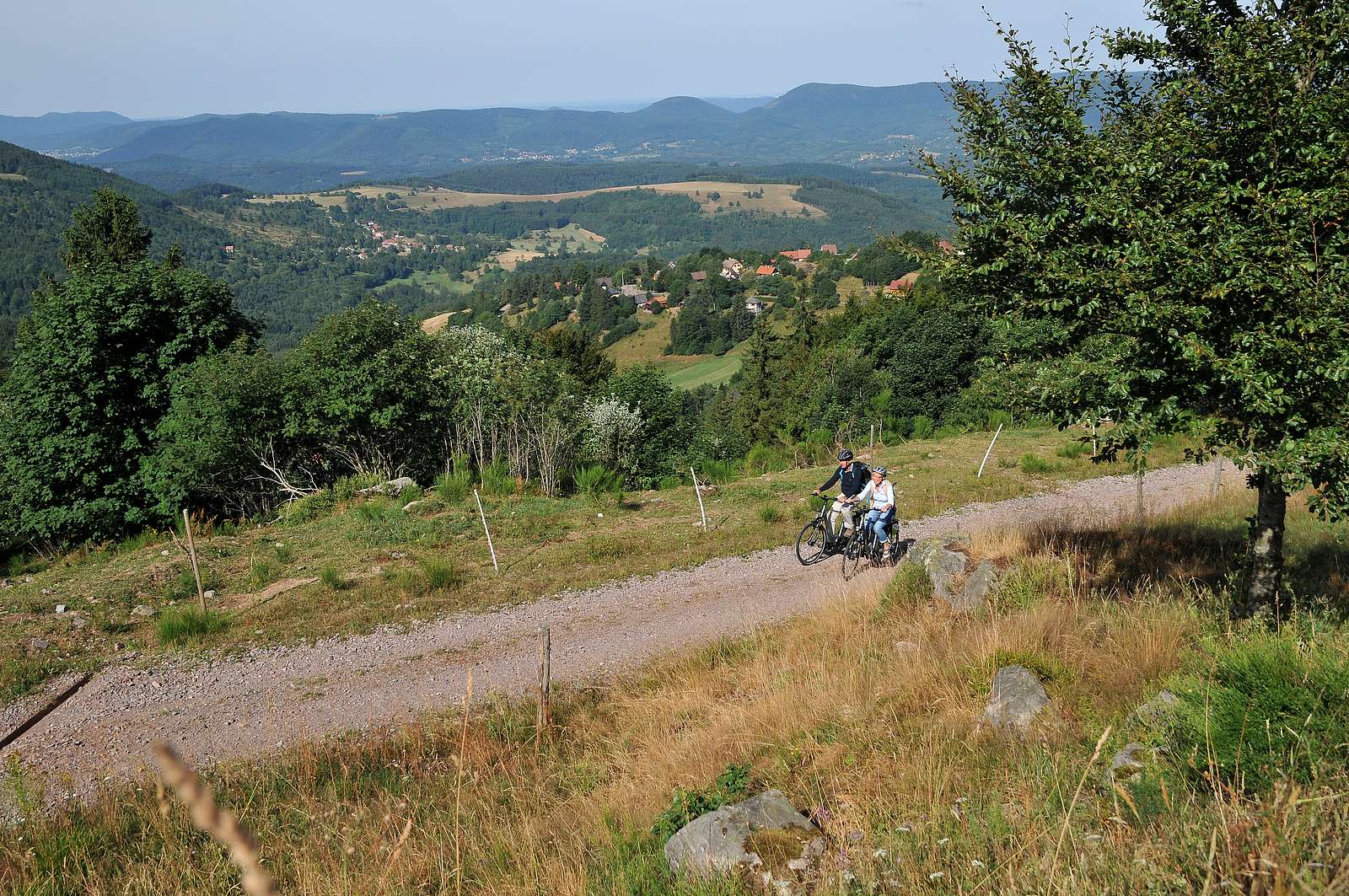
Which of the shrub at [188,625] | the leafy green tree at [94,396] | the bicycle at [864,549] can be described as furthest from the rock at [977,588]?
the leafy green tree at [94,396]

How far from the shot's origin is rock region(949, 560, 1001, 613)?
9297 mm

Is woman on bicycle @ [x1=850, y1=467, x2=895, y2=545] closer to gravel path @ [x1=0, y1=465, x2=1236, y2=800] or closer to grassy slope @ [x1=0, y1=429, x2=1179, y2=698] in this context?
gravel path @ [x1=0, y1=465, x2=1236, y2=800]

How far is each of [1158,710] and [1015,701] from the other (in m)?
0.98

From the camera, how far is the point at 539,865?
15.3ft

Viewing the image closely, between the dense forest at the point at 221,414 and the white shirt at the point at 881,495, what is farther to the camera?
the dense forest at the point at 221,414

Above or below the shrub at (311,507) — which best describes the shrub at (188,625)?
above

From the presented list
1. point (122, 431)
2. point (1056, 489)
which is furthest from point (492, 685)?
point (122, 431)

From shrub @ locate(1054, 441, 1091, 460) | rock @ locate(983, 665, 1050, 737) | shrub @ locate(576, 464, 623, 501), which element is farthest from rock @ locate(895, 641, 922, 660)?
shrub @ locate(1054, 441, 1091, 460)

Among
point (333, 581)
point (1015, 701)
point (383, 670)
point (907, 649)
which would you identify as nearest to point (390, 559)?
point (333, 581)

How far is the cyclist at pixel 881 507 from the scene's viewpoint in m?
12.9

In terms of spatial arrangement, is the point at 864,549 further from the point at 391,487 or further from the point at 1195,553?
the point at 391,487

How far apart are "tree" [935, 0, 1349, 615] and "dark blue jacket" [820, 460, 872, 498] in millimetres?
6117

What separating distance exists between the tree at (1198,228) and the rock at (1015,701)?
6.48ft

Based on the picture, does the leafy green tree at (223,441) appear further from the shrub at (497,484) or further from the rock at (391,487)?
the shrub at (497,484)
